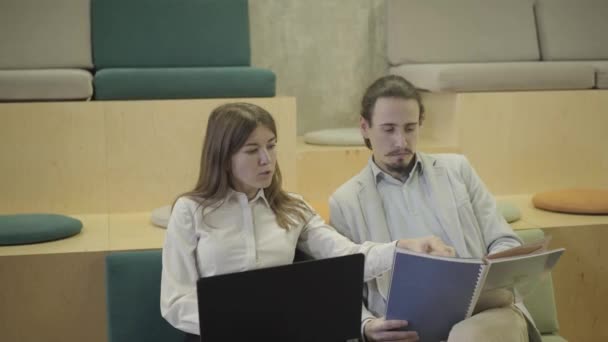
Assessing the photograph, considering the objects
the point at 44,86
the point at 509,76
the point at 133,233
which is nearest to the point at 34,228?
the point at 133,233

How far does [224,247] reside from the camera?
222 centimetres

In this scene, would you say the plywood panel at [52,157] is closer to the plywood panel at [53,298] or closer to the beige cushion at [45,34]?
the beige cushion at [45,34]

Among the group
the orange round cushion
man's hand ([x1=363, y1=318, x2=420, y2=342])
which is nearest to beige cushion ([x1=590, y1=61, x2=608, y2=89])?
the orange round cushion

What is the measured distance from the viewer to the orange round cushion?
3.49 meters

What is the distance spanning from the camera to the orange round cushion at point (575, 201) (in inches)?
137

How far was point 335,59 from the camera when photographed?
5.08m

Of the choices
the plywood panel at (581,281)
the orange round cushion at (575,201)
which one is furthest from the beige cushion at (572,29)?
the plywood panel at (581,281)

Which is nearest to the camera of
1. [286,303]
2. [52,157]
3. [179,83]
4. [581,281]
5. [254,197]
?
[286,303]

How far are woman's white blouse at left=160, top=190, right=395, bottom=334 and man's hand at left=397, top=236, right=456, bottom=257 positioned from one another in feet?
0.17

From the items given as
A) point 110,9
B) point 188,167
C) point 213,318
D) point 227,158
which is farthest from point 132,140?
point 213,318

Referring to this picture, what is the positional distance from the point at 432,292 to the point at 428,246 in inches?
6.3

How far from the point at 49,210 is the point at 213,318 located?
6.91 ft

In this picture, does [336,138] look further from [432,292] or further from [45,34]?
[432,292]

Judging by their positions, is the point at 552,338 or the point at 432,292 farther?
the point at 552,338
